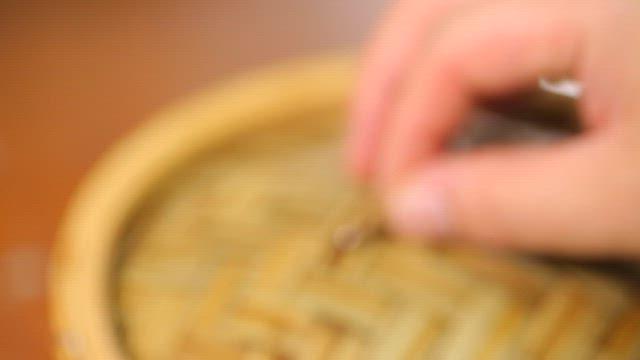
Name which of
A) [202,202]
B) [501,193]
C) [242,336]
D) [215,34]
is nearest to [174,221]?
Result: [202,202]

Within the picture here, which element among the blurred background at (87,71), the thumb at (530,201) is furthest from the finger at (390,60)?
the blurred background at (87,71)

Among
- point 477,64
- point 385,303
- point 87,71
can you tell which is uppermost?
point 87,71

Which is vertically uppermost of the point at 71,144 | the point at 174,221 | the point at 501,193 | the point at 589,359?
the point at 71,144

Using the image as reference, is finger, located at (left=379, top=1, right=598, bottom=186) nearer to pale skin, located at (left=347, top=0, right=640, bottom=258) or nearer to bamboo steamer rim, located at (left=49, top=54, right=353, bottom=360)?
pale skin, located at (left=347, top=0, right=640, bottom=258)

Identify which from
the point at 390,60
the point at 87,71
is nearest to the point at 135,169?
the point at 390,60

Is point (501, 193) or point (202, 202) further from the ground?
point (202, 202)

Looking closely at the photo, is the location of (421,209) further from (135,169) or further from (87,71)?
(87,71)

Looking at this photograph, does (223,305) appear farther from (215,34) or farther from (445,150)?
(215,34)
